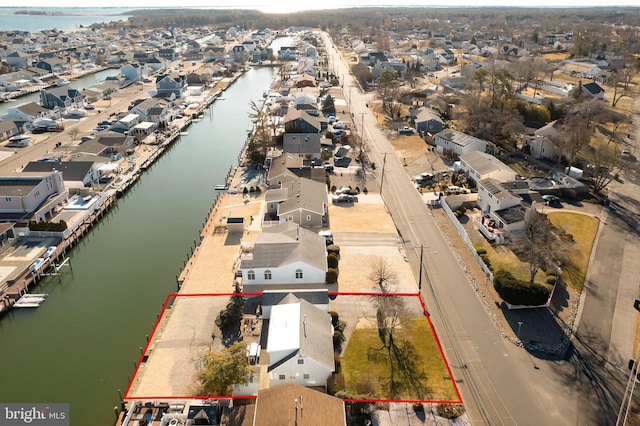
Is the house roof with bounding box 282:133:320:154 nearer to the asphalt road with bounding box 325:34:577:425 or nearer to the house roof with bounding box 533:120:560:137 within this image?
the asphalt road with bounding box 325:34:577:425

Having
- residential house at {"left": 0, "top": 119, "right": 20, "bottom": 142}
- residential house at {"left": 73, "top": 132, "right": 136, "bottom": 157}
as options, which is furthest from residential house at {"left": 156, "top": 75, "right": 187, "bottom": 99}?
residential house at {"left": 73, "top": 132, "right": 136, "bottom": 157}

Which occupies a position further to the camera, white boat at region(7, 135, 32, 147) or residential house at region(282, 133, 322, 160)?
white boat at region(7, 135, 32, 147)

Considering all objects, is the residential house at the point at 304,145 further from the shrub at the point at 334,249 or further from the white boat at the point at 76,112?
the white boat at the point at 76,112

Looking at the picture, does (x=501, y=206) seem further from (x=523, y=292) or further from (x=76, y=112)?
(x=76, y=112)

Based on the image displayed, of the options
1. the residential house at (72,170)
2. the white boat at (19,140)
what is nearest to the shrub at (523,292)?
the residential house at (72,170)

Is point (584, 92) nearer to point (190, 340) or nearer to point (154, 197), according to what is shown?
point (154, 197)

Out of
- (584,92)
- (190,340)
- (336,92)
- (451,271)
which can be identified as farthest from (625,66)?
(190,340)
